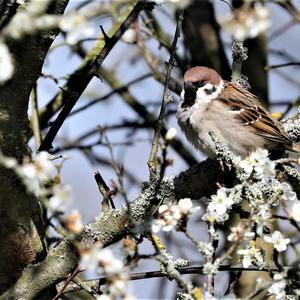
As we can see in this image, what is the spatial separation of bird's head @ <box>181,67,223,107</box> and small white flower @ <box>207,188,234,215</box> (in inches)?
58.9

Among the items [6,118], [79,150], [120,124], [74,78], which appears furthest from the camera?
[120,124]

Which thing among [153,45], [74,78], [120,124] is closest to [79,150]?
[120,124]

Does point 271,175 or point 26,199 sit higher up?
point 26,199

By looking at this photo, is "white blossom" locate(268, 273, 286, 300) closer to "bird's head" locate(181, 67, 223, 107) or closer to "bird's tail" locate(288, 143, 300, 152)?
"bird's tail" locate(288, 143, 300, 152)

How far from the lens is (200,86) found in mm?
3299

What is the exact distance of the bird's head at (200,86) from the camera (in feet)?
10.6

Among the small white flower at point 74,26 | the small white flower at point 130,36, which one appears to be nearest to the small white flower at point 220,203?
the small white flower at point 74,26

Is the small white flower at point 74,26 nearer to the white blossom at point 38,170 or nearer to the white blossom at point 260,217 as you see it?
the white blossom at point 38,170

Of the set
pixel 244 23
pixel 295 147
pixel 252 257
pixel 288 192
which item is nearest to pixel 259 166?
pixel 288 192

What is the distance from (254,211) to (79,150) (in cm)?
236

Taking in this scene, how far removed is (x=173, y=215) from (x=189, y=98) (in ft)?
5.38

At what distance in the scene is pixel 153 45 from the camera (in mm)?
4840

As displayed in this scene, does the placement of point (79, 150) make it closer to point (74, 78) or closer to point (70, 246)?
point (74, 78)

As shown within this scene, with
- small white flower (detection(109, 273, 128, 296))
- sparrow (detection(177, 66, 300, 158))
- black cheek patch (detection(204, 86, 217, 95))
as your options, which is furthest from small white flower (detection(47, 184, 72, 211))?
black cheek patch (detection(204, 86, 217, 95))
